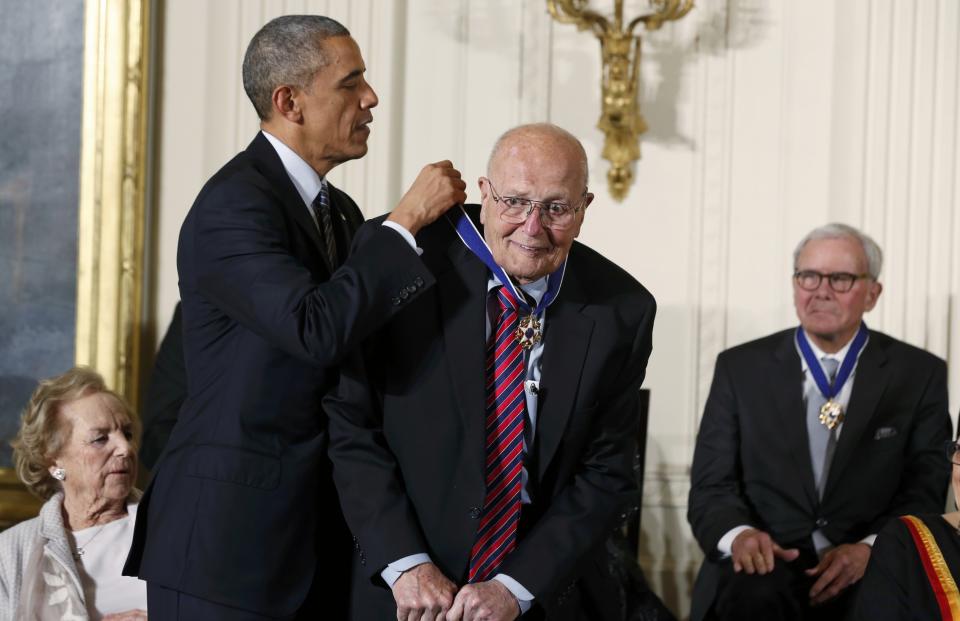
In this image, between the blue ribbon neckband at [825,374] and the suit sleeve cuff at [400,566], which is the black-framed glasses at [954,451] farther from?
the suit sleeve cuff at [400,566]

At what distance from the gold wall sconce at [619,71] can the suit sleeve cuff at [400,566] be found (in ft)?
9.86

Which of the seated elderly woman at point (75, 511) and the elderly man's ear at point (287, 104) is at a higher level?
the elderly man's ear at point (287, 104)

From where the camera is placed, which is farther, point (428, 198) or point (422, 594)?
point (428, 198)

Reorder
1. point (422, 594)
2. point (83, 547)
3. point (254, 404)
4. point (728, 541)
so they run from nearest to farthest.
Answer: point (422, 594), point (254, 404), point (83, 547), point (728, 541)

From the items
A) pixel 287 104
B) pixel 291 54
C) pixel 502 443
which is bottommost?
pixel 502 443

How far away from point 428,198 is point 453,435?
51cm

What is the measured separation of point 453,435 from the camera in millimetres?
2709

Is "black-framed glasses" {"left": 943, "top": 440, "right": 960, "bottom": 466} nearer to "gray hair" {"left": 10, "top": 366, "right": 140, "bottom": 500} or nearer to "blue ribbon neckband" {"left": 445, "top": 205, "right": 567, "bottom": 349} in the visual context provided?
"blue ribbon neckband" {"left": 445, "top": 205, "right": 567, "bottom": 349}

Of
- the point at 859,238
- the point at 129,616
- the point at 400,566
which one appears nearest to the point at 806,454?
the point at 859,238

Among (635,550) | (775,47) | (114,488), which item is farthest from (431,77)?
(114,488)

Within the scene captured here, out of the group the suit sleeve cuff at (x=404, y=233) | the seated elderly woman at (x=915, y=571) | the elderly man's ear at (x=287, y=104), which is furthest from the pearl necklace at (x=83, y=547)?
the seated elderly woman at (x=915, y=571)

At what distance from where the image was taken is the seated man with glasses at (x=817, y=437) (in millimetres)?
4301

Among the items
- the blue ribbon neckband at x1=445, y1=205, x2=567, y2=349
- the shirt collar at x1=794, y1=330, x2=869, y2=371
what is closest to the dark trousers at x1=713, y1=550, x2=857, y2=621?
the shirt collar at x1=794, y1=330, x2=869, y2=371

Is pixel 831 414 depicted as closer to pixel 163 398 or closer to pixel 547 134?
pixel 547 134
